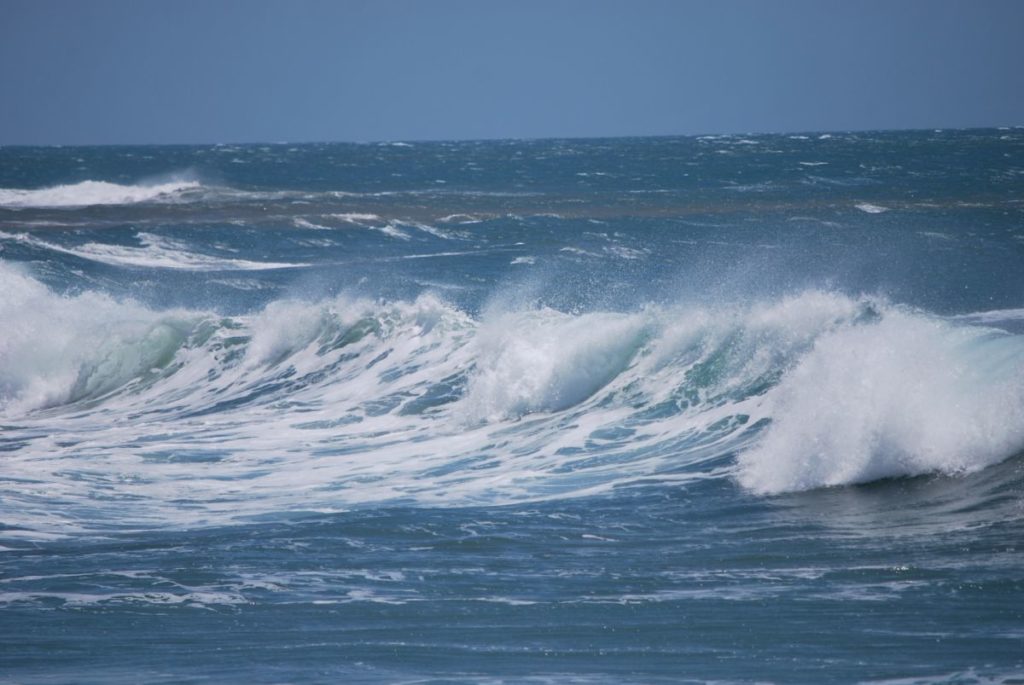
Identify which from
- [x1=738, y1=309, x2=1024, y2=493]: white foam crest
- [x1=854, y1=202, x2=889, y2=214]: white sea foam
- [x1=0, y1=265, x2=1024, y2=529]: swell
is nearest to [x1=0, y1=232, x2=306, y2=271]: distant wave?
[x1=0, y1=265, x2=1024, y2=529]: swell

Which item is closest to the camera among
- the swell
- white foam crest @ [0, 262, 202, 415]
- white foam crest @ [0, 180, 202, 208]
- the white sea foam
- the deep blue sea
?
the deep blue sea

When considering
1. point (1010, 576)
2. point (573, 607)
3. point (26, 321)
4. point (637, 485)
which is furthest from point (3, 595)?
point (26, 321)

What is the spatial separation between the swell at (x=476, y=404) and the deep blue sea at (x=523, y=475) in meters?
0.05

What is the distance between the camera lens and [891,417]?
1017 cm

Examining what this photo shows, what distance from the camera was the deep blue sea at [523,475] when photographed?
6.61 metres

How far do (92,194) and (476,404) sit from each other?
40.3 metres

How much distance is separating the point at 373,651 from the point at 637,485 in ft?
14.7

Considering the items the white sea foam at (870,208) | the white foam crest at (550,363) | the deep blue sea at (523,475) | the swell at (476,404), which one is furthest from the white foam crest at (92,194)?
the white foam crest at (550,363)

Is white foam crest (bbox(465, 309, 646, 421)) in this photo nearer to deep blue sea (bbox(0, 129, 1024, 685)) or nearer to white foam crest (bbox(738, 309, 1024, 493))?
deep blue sea (bbox(0, 129, 1024, 685))

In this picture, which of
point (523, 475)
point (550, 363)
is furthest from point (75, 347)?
point (523, 475)

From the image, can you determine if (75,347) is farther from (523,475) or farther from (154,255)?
(154,255)

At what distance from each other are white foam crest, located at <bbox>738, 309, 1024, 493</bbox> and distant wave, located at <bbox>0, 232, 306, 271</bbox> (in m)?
19.9

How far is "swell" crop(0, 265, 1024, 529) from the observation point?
1027cm

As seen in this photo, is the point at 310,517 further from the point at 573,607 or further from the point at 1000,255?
the point at 1000,255
